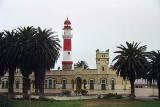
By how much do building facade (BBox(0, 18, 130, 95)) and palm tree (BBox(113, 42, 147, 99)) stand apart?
62.2 ft

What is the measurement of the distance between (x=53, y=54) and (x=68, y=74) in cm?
2397

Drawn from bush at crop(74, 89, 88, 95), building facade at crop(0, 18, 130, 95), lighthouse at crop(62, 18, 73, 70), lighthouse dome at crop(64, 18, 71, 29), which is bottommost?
bush at crop(74, 89, 88, 95)

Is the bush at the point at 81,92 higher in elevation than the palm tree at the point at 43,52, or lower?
lower

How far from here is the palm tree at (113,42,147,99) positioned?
82062mm

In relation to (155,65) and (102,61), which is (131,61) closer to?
(155,65)

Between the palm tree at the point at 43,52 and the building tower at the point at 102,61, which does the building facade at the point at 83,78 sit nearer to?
the building tower at the point at 102,61

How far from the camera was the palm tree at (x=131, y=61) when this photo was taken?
8206 centimetres

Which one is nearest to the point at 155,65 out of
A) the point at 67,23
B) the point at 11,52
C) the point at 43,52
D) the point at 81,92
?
the point at 81,92

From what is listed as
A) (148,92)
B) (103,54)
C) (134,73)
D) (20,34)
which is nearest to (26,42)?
(20,34)

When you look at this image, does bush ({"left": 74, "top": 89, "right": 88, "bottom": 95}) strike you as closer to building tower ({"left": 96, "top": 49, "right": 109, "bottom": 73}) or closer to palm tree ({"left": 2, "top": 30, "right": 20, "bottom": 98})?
building tower ({"left": 96, "top": 49, "right": 109, "bottom": 73})

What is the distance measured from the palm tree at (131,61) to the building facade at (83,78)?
62.2 feet

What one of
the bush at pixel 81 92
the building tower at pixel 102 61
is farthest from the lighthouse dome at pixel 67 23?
the bush at pixel 81 92

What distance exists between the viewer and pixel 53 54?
269 ft

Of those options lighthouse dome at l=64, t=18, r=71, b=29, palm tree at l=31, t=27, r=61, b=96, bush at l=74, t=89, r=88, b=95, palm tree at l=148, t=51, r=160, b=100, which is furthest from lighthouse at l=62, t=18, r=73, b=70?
palm tree at l=148, t=51, r=160, b=100
